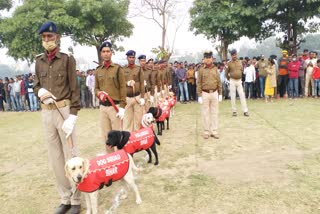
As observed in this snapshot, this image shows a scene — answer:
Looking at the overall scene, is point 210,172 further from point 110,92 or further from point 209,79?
point 209,79

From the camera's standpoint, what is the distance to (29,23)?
21.0m

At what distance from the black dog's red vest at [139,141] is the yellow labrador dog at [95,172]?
36.4 inches

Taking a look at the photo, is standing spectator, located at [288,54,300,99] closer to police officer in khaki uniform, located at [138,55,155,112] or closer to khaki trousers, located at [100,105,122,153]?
police officer in khaki uniform, located at [138,55,155,112]

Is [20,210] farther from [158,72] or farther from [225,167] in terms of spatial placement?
[158,72]

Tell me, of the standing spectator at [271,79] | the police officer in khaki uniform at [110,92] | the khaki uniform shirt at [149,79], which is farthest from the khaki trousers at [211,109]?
the standing spectator at [271,79]

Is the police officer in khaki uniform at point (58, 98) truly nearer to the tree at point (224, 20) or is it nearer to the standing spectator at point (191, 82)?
the standing spectator at point (191, 82)

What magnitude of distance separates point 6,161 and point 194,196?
4.91 meters

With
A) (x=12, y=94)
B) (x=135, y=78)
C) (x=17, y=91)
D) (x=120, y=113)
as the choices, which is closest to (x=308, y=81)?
(x=135, y=78)

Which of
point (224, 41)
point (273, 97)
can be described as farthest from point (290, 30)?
point (273, 97)

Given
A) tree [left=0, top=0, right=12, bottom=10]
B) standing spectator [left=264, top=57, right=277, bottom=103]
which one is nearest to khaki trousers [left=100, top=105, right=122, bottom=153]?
standing spectator [left=264, top=57, right=277, bottom=103]

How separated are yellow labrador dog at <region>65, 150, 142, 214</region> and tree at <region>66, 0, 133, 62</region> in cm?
1808

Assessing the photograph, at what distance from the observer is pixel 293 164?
237 inches

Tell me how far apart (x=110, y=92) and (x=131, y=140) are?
922mm

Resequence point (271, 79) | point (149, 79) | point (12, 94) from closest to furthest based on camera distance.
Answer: point (149, 79) < point (271, 79) < point (12, 94)
